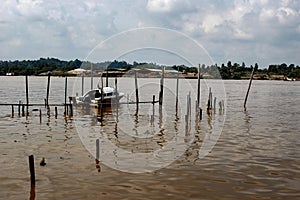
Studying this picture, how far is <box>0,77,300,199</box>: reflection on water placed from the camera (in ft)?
40.3

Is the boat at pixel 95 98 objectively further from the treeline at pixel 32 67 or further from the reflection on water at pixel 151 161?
the treeline at pixel 32 67

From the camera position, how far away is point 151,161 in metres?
16.1

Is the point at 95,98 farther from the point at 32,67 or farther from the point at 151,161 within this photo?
the point at 32,67

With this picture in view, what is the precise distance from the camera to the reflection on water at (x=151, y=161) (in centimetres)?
1229

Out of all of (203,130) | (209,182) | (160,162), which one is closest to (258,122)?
(203,130)

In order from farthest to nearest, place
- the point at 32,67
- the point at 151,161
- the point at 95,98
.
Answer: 1. the point at 32,67
2. the point at 95,98
3. the point at 151,161

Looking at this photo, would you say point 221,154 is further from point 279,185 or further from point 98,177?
point 98,177

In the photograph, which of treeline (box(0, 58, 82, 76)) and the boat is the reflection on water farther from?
treeline (box(0, 58, 82, 76))

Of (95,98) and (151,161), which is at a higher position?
(95,98)

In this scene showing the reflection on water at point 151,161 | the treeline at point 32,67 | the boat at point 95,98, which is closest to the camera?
the reflection on water at point 151,161

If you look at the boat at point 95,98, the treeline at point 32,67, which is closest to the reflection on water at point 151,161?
the boat at point 95,98

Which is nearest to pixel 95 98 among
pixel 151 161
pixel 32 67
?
pixel 151 161

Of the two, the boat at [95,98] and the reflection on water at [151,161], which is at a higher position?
the boat at [95,98]

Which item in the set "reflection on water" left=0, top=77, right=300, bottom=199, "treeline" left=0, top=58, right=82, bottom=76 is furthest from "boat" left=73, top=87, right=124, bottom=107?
"treeline" left=0, top=58, right=82, bottom=76
